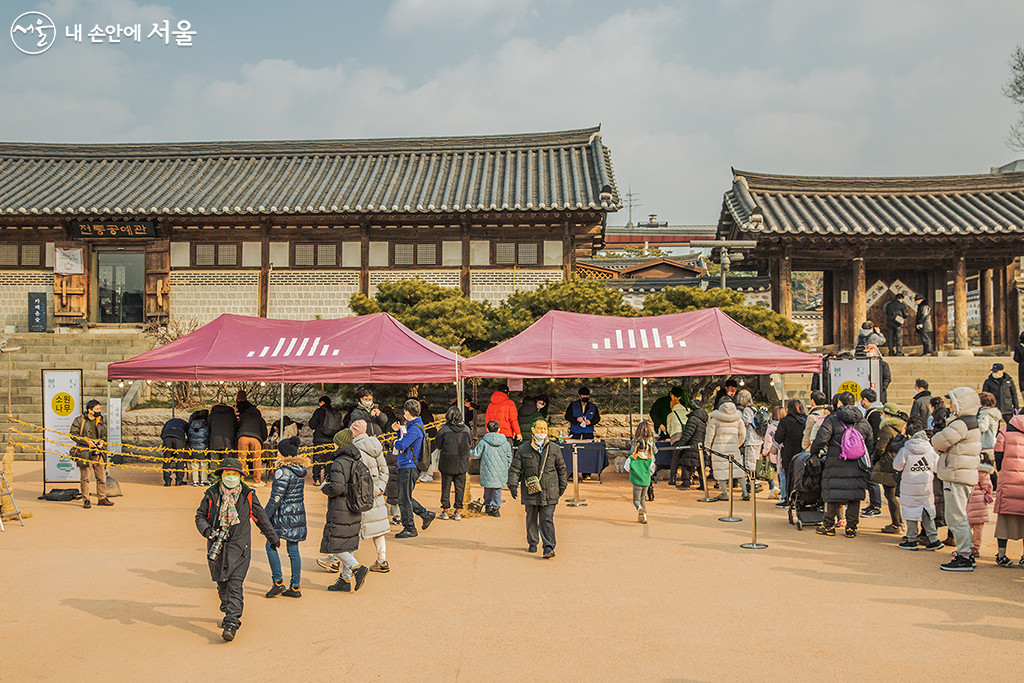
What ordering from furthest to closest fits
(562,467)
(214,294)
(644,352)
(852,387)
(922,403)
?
1. (214,294)
2. (852,387)
3. (644,352)
4. (922,403)
5. (562,467)

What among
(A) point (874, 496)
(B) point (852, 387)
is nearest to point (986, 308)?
(B) point (852, 387)

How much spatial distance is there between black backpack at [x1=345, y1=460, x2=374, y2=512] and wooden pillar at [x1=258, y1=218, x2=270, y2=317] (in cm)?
1384

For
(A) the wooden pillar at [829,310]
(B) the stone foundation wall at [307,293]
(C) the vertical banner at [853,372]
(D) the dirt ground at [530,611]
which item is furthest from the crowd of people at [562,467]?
(A) the wooden pillar at [829,310]

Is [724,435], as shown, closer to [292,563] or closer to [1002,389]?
[1002,389]

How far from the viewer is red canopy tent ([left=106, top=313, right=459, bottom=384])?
1203cm

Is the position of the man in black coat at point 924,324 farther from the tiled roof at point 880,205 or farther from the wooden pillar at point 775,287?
the wooden pillar at point 775,287

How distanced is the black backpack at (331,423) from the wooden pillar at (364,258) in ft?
23.1

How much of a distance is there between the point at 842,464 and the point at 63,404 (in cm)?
1162

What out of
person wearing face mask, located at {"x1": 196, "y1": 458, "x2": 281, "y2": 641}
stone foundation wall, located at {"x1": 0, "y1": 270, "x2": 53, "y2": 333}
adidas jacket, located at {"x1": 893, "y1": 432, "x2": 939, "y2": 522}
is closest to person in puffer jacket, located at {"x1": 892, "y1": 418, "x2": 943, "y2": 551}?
adidas jacket, located at {"x1": 893, "y1": 432, "x2": 939, "y2": 522}

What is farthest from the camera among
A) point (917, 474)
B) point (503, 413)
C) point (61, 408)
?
point (503, 413)

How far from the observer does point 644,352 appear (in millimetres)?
11828

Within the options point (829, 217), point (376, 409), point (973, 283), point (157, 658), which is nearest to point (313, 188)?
point (376, 409)

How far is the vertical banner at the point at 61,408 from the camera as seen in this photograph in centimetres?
1211

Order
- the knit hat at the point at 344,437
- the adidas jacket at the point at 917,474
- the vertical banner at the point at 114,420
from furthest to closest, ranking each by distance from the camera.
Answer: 1. the vertical banner at the point at 114,420
2. the adidas jacket at the point at 917,474
3. the knit hat at the point at 344,437
